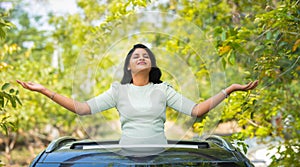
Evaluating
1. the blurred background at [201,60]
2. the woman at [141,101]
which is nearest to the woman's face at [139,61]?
the woman at [141,101]

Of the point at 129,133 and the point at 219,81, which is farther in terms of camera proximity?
the point at 219,81

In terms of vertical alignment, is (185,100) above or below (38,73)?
below

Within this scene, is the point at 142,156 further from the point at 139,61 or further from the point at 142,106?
the point at 139,61

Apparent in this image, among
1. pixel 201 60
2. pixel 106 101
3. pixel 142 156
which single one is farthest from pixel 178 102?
pixel 201 60

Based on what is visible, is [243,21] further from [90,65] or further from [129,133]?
[129,133]

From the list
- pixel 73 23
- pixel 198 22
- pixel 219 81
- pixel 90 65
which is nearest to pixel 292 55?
pixel 219 81

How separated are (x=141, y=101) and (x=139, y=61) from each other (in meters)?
0.35

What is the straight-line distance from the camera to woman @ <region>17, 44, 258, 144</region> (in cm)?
314

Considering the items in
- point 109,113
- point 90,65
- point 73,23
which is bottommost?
point 109,113

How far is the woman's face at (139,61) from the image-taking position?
3402 millimetres

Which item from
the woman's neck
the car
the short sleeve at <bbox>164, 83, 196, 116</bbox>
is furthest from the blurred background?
the car

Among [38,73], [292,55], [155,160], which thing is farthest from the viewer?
[38,73]

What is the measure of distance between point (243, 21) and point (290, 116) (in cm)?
133

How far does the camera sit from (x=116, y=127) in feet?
11.9
